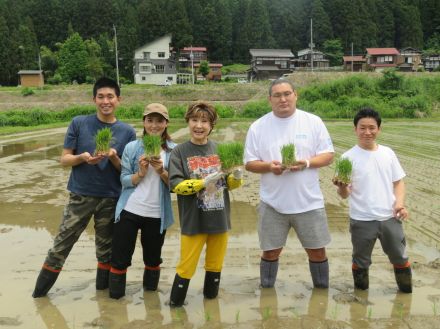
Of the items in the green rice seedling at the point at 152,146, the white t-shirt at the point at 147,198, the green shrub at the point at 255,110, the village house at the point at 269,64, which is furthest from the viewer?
the village house at the point at 269,64

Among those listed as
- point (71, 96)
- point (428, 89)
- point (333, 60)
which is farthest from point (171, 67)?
point (428, 89)

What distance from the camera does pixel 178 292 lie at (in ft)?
12.2

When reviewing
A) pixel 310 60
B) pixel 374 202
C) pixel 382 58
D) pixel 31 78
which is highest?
pixel 310 60

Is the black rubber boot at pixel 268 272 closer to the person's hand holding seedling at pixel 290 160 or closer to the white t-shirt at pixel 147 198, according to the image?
the person's hand holding seedling at pixel 290 160

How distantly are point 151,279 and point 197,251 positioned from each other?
27.4 inches

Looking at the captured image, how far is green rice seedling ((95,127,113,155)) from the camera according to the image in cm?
372

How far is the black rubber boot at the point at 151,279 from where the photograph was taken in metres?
4.11

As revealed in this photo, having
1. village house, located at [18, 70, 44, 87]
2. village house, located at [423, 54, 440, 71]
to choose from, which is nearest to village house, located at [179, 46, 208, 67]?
village house, located at [18, 70, 44, 87]

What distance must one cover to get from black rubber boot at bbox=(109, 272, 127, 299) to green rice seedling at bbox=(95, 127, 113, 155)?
3.77ft

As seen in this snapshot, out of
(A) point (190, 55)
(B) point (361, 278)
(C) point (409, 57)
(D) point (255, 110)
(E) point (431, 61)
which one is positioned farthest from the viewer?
(A) point (190, 55)

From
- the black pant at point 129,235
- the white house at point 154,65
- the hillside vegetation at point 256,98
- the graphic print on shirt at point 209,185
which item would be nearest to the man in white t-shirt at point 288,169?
the graphic print on shirt at point 209,185

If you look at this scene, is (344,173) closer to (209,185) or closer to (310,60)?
(209,185)

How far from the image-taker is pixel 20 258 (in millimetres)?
5172

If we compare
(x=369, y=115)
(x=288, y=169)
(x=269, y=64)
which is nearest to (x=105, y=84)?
(x=288, y=169)
